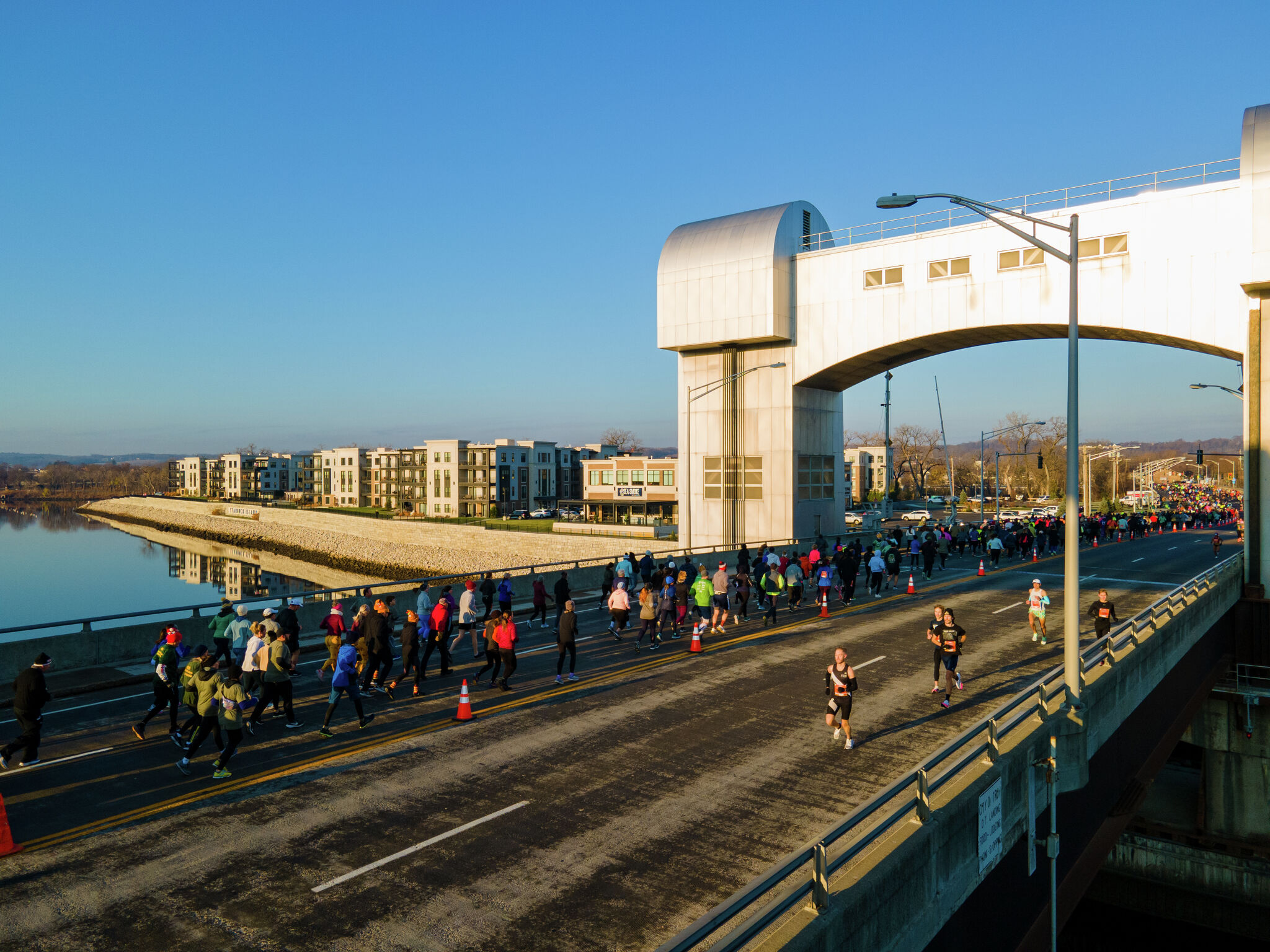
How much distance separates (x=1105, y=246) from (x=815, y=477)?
1645 centimetres

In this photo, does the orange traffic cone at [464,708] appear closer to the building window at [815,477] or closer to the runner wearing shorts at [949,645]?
the runner wearing shorts at [949,645]

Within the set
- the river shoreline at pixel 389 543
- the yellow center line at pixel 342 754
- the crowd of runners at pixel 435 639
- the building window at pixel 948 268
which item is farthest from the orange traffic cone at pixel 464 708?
the river shoreline at pixel 389 543

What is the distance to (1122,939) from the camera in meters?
27.3

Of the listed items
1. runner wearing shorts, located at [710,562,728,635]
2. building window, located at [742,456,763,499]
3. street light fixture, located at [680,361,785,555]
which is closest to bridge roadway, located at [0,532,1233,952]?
runner wearing shorts, located at [710,562,728,635]

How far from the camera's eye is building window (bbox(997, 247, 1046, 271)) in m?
32.4

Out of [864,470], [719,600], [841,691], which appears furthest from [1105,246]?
[864,470]

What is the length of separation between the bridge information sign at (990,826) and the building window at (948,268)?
29.3 m

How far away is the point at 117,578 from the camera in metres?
90.9

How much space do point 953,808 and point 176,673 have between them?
12201 millimetres

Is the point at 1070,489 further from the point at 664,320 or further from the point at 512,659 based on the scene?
the point at 664,320

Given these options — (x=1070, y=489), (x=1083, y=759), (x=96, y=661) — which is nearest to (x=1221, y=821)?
(x=1083, y=759)

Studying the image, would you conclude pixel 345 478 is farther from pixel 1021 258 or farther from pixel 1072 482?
pixel 1072 482

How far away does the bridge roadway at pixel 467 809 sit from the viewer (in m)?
7.82

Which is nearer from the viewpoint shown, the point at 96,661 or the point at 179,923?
the point at 179,923
